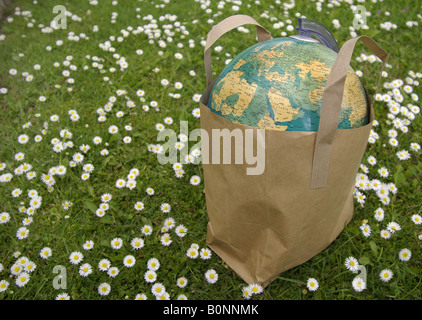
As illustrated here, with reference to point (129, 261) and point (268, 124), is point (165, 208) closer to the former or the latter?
point (129, 261)

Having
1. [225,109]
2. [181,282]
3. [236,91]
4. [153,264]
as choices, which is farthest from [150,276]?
[236,91]

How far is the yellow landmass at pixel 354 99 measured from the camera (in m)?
1.69

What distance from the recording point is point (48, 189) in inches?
99.3

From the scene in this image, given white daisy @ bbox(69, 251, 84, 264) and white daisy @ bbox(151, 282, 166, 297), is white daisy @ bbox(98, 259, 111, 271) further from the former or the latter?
white daisy @ bbox(151, 282, 166, 297)

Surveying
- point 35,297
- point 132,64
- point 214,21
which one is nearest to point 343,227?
point 35,297

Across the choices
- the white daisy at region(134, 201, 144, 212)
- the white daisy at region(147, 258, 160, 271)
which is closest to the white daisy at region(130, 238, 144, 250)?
the white daisy at region(147, 258, 160, 271)

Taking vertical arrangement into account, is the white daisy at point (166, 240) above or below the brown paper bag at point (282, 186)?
below

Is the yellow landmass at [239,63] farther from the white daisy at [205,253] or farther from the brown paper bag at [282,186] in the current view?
the white daisy at [205,253]

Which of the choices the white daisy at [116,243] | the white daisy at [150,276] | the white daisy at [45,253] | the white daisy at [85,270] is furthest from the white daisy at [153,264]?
the white daisy at [45,253]

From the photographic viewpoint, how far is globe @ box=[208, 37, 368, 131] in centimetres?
162

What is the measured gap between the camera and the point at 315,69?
1679mm

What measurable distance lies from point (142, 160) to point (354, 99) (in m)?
1.71

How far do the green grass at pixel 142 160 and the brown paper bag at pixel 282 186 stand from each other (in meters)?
0.30

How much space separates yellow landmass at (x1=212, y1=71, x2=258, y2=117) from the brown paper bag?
4.5 inches
